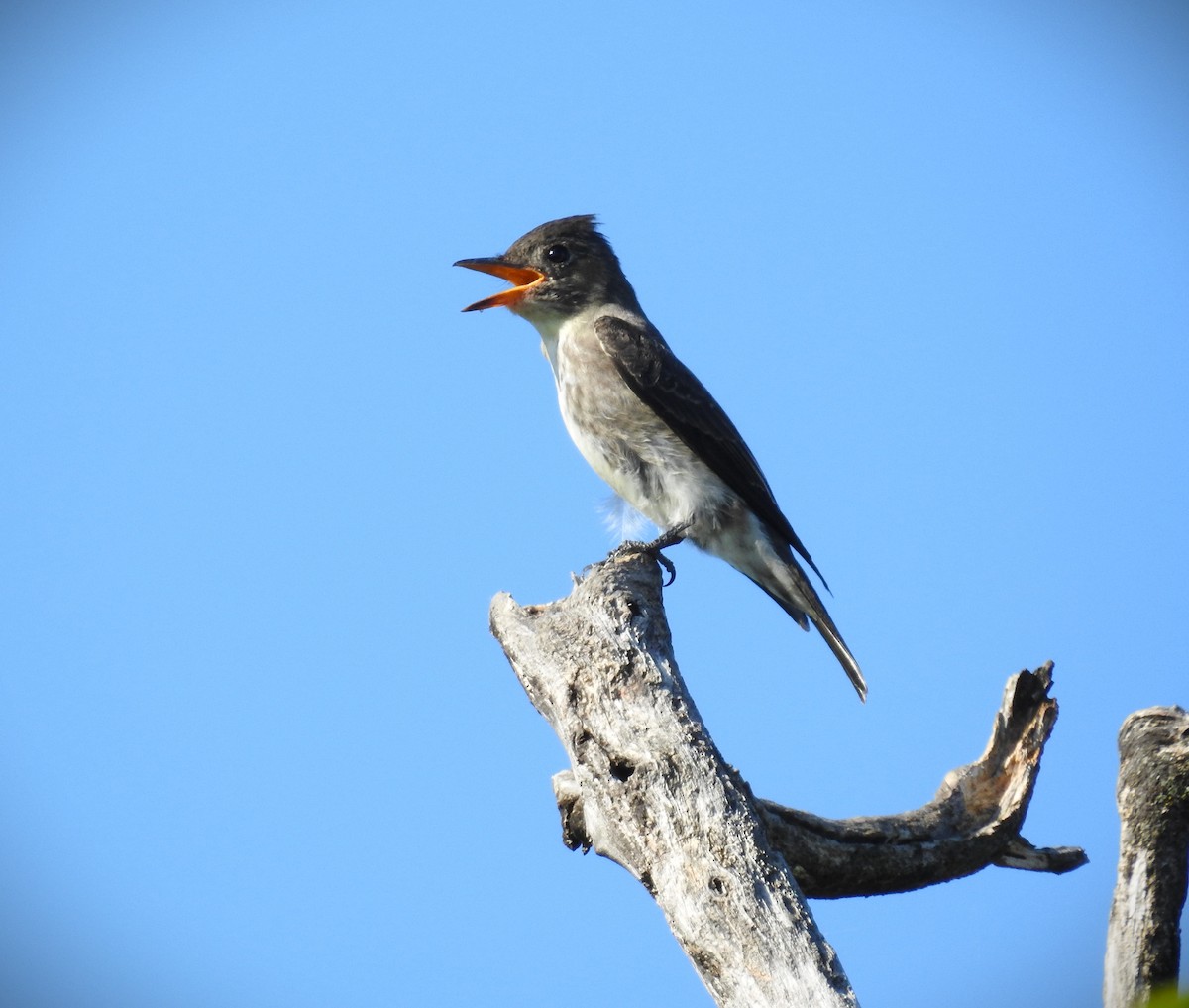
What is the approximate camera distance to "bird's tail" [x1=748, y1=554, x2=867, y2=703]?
693cm

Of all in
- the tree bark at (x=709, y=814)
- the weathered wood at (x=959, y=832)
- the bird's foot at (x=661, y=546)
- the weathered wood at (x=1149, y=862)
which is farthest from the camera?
the bird's foot at (x=661, y=546)

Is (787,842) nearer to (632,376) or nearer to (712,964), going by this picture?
(712,964)

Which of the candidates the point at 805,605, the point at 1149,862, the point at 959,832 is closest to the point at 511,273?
the point at 805,605

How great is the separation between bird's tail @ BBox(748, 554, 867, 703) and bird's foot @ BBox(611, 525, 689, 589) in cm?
60

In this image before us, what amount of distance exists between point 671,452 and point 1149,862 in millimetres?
3677

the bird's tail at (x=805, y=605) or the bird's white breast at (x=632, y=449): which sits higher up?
the bird's white breast at (x=632, y=449)

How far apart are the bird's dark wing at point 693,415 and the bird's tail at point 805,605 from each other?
0.13 metres

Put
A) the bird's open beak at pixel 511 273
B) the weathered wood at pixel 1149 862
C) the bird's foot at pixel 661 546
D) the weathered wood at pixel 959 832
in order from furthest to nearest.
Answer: the bird's open beak at pixel 511 273 → the bird's foot at pixel 661 546 → the weathered wood at pixel 959 832 → the weathered wood at pixel 1149 862

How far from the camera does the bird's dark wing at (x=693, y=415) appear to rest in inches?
286

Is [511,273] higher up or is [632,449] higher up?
[511,273]

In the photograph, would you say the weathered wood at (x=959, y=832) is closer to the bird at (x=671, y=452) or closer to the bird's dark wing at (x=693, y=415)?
the bird at (x=671, y=452)

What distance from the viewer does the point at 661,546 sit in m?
6.98

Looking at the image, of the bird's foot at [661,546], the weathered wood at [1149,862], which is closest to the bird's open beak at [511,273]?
the bird's foot at [661,546]

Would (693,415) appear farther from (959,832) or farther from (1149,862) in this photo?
(1149,862)
